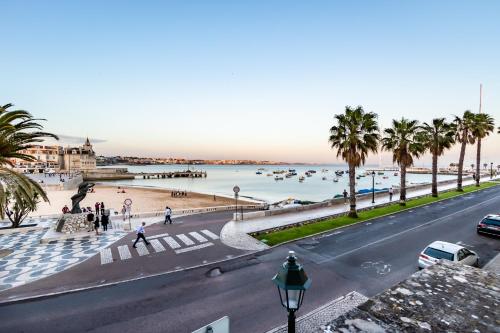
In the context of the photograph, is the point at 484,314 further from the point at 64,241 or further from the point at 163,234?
the point at 64,241

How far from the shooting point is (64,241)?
60.7 ft

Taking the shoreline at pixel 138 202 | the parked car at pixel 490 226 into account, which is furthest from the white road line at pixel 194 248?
the shoreline at pixel 138 202

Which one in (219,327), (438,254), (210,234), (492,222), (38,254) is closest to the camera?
(219,327)

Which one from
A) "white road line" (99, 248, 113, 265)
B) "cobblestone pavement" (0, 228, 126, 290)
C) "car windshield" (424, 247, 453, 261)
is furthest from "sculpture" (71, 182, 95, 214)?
"car windshield" (424, 247, 453, 261)

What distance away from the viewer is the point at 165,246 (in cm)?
1723

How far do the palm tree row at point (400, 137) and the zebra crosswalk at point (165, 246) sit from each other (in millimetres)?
14003

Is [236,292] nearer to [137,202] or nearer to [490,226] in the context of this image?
[490,226]

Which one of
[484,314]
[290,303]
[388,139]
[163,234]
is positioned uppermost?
[388,139]

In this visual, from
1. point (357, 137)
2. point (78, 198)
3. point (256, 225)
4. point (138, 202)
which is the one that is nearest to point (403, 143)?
point (357, 137)

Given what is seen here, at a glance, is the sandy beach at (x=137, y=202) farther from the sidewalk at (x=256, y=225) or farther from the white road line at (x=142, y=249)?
the white road line at (x=142, y=249)

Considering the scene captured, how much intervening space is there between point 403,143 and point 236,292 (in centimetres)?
2669

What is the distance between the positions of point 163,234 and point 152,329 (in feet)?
40.4

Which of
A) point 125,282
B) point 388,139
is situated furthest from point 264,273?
point 388,139

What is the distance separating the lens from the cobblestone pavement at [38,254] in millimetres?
12988
